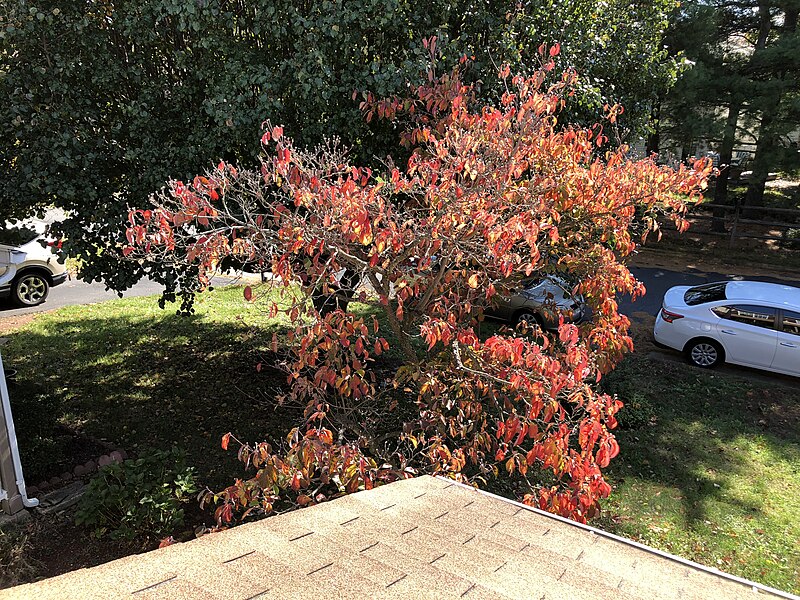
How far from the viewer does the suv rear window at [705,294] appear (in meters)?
9.63

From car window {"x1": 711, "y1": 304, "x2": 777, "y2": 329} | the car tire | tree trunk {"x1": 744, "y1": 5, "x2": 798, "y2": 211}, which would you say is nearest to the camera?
car window {"x1": 711, "y1": 304, "x2": 777, "y2": 329}

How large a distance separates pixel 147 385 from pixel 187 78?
4705 mm

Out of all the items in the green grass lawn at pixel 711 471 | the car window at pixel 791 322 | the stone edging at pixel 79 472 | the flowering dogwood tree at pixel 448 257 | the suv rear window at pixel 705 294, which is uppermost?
the flowering dogwood tree at pixel 448 257

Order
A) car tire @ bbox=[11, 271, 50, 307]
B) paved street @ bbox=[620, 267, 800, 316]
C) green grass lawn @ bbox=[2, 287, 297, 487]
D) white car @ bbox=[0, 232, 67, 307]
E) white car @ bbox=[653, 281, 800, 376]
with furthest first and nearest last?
paved street @ bbox=[620, 267, 800, 316] < car tire @ bbox=[11, 271, 50, 307] < white car @ bbox=[0, 232, 67, 307] < white car @ bbox=[653, 281, 800, 376] < green grass lawn @ bbox=[2, 287, 297, 487]

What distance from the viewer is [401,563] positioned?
258 cm

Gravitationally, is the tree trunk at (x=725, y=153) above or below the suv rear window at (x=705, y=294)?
above

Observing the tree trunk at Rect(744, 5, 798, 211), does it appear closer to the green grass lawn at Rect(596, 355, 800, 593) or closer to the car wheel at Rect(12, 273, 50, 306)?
the green grass lawn at Rect(596, 355, 800, 593)

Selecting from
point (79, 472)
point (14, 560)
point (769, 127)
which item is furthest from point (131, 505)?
point (769, 127)

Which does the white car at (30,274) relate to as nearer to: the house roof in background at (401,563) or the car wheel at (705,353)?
the house roof in background at (401,563)

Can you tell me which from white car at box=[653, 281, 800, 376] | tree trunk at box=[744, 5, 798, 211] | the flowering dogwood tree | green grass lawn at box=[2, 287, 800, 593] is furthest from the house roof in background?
tree trunk at box=[744, 5, 798, 211]

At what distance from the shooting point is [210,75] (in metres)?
5.93

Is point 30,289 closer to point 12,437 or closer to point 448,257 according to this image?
point 12,437

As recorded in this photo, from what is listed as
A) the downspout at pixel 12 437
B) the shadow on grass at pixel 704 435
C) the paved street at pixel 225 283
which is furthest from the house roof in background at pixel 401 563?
the paved street at pixel 225 283

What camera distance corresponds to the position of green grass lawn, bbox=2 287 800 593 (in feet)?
19.3
